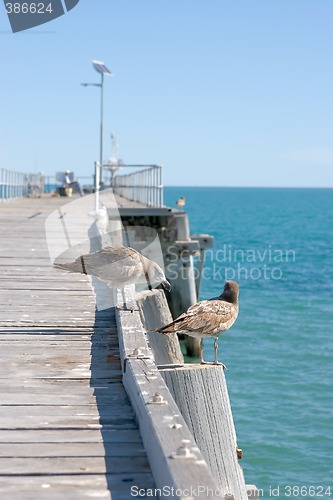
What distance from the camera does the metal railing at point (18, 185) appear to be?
32.6 metres

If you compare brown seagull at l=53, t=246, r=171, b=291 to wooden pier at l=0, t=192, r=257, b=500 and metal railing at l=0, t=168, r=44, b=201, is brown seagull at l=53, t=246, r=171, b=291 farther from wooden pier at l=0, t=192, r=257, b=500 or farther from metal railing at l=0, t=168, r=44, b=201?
metal railing at l=0, t=168, r=44, b=201

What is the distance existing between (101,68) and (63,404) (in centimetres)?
4389

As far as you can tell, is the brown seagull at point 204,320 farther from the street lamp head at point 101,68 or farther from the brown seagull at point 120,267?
the street lamp head at point 101,68

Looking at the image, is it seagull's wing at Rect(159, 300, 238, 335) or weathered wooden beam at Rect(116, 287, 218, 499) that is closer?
weathered wooden beam at Rect(116, 287, 218, 499)

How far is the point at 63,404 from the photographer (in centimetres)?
538

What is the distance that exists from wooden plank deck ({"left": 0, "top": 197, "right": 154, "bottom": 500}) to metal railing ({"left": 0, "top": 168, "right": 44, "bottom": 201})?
2308cm

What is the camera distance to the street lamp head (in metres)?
47.1

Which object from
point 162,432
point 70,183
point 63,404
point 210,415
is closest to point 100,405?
point 63,404

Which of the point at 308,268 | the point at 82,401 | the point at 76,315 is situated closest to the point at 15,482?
the point at 82,401

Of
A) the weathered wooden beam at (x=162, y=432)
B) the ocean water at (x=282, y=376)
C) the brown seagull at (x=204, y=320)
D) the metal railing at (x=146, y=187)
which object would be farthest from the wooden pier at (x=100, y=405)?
the metal railing at (x=146, y=187)

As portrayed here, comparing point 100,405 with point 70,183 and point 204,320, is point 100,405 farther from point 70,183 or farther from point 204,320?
point 70,183

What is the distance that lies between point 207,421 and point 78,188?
4429 cm

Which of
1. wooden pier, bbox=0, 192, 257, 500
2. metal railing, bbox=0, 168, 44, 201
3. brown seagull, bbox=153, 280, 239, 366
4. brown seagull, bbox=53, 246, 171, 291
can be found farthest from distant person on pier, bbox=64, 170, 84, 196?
brown seagull, bbox=153, 280, 239, 366

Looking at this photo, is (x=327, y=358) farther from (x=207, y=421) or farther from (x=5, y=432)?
(x=5, y=432)
